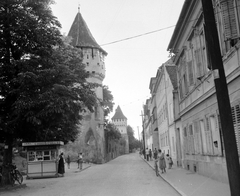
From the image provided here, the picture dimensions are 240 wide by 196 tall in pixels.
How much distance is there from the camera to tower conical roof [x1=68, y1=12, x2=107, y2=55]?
53219mm

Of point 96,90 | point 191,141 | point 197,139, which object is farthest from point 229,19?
point 96,90

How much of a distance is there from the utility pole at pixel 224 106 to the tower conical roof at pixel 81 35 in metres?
45.3

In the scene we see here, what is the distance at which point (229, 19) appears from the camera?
11.9 metres

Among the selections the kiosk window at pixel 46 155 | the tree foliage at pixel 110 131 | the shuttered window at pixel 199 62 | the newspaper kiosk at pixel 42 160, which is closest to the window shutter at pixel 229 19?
the shuttered window at pixel 199 62

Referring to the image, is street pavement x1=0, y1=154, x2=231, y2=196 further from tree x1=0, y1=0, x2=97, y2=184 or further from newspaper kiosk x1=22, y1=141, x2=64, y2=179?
newspaper kiosk x1=22, y1=141, x2=64, y2=179

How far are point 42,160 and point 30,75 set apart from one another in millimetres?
9830

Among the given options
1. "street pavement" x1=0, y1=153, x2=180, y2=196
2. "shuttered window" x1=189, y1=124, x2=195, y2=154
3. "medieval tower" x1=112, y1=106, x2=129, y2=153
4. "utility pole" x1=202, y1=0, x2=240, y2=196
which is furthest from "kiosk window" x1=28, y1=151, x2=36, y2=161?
"medieval tower" x1=112, y1=106, x2=129, y2=153

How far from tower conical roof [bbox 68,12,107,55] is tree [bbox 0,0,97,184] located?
3456 centimetres

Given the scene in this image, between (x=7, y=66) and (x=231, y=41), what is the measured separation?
11596 mm

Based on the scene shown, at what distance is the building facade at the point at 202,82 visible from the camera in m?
11.9

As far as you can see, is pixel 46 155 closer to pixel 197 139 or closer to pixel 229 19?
pixel 197 139

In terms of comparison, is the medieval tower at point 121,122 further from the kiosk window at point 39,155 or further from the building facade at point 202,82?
the building facade at point 202,82

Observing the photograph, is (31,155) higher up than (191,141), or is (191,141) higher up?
(191,141)

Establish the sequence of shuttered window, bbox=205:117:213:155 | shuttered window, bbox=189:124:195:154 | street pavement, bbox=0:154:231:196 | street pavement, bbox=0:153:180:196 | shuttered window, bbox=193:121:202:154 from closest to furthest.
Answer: street pavement, bbox=0:154:231:196 → street pavement, bbox=0:153:180:196 → shuttered window, bbox=205:117:213:155 → shuttered window, bbox=193:121:202:154 → shuttered window, bbox=189:124:195:154
